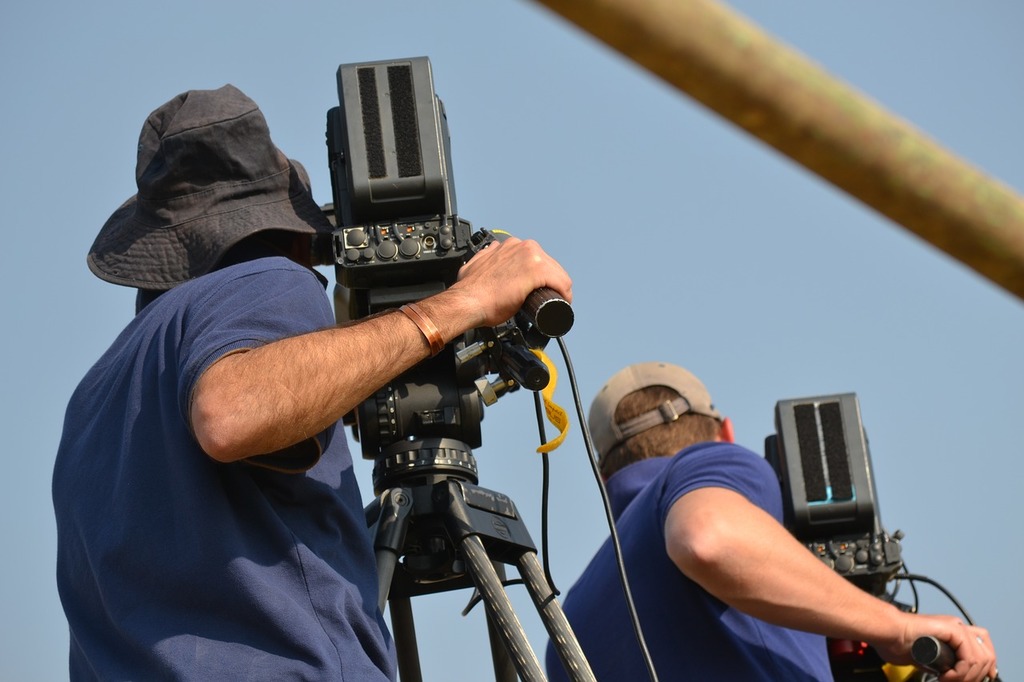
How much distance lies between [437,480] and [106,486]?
24.7 inches

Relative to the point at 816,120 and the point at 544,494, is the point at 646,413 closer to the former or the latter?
the point at 544,494

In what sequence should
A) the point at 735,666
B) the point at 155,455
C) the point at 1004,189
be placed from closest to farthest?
1. the point at 1004,189
2. the point at 155,455
3. the point at 735,666

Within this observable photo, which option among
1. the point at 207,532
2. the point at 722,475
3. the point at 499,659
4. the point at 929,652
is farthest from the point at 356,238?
the point at 929,652

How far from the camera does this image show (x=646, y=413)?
370 centimetres

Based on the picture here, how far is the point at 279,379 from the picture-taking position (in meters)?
2.03

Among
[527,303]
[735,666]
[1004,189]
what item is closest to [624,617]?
[735,666]

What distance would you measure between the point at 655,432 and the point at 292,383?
182 cm

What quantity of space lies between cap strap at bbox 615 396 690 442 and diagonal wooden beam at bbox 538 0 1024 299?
9.98 feet

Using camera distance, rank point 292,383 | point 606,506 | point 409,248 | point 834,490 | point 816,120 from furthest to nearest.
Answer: point 834,490
point 409,248
point 606,506
point 292,383
point 816,120

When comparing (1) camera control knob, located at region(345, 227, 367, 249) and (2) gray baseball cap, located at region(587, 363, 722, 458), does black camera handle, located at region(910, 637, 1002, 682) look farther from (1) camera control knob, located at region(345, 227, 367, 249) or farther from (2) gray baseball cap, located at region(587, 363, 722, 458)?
(1) camera control knob, located at region(345, 227, 367, 249)

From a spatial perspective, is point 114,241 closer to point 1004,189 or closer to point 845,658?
point 1004,189

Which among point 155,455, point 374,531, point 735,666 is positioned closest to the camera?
point 155,455

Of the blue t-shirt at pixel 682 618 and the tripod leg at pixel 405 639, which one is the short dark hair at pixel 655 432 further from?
the tripod leg at pixel 405 639

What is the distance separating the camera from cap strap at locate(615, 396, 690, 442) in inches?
145
